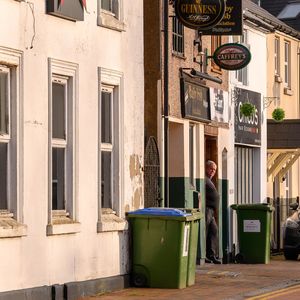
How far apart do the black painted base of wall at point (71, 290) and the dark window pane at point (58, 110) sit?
2086 mm

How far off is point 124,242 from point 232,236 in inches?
385

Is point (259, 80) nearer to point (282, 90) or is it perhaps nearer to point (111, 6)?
point (282, 90)

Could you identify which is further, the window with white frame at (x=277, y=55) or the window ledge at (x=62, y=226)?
the window with white frame at (x=277, y=55)

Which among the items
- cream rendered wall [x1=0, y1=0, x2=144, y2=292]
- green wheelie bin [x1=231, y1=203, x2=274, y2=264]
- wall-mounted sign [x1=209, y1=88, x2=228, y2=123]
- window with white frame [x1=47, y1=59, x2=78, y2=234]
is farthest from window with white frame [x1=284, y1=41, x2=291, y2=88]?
window with white frame [x1=47, y1=59, x2=78, y2=234]

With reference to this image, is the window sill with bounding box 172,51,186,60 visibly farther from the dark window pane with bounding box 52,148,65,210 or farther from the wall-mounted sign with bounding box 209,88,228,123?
the dark window pane with bounding box 52,148,65,210

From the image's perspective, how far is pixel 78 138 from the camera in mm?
18938

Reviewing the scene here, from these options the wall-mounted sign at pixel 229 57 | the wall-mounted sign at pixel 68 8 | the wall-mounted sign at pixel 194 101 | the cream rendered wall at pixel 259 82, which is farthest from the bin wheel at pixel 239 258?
the wall-mounted sign at pixel 68 8

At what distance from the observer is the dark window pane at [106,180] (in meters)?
20.3

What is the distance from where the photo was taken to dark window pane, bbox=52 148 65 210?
18.5 metres

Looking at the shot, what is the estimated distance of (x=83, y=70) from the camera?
19.2m

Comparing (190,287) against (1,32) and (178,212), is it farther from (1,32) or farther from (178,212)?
(1,32)

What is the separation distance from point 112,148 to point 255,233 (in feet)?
30.1

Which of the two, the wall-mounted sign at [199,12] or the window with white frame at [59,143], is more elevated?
the wall-mounted sign at [199,12]

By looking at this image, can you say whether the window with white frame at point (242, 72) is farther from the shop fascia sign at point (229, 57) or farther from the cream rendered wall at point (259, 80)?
the shop fascia sign at point (229, 57)
